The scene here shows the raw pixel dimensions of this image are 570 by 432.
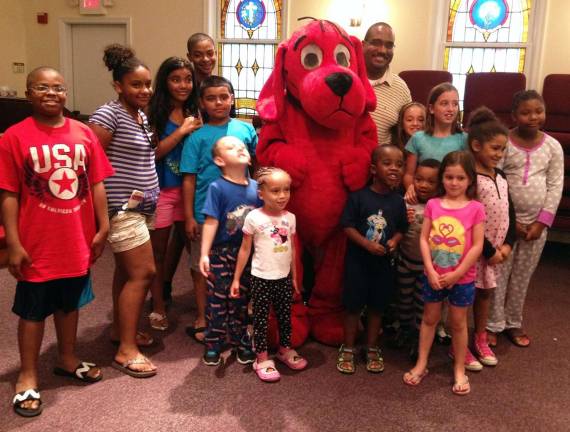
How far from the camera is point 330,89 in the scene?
1.97 metres

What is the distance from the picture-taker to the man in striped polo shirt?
2.54 metres

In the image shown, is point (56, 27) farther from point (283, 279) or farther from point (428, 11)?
point (283, 279)

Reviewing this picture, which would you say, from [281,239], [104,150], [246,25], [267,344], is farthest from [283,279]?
[246,25]

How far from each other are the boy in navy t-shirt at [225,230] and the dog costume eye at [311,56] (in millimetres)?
443

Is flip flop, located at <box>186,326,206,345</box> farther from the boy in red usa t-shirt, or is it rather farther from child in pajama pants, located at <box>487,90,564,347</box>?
child in pajama pants, located at <box>487,90,564,347</box>

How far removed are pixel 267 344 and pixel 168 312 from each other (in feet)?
2.51

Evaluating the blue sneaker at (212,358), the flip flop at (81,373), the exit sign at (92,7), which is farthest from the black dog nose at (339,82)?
the exit sign at (92,7)

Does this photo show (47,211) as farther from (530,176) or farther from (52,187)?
(530,176)

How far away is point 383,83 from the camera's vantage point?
2.62 meters

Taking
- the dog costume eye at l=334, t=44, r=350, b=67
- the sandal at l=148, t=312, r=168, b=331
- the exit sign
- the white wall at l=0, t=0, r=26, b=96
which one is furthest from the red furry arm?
the white wall at l=0, t=0, r=26, b=96

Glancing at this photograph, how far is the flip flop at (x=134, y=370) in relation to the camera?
6.67ft

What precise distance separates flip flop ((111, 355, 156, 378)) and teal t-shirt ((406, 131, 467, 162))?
1451 mm

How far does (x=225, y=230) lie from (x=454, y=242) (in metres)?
0.88

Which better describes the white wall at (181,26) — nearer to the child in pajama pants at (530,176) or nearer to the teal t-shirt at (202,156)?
the child in pajama pants at (530,176)
